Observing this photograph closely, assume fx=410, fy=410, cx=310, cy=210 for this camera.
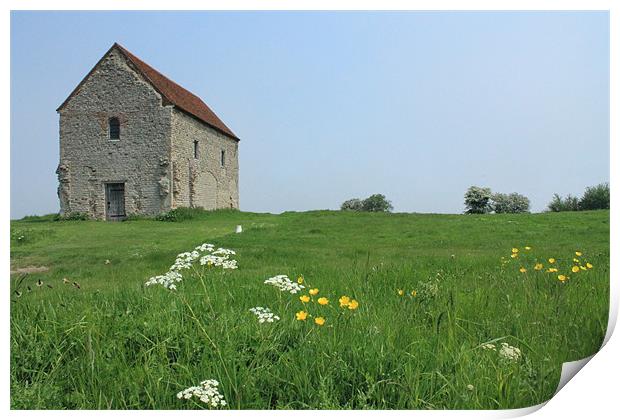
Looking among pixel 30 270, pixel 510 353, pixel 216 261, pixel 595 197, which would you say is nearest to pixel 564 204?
pixel 595 197

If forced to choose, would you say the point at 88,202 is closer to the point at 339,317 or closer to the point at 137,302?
the point at 137,302

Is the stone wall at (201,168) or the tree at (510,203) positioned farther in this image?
the stone wall at (201,168)

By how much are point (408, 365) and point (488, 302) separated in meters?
0.69

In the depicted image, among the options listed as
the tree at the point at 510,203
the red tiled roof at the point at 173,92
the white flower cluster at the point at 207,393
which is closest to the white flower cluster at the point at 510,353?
the tree at the point at 510,203

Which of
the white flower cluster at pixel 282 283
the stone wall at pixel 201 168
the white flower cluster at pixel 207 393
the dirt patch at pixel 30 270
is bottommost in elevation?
the white flower cluster at pixel 207 393

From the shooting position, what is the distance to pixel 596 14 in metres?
1.90

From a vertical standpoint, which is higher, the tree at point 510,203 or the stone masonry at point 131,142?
the stone masonry at point 131,142

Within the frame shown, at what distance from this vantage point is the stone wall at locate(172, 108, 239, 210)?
2.34 meters

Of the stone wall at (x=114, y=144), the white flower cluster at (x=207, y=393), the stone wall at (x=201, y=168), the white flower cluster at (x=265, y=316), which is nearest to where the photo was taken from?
the white flower cluster at (x=207, y=393)

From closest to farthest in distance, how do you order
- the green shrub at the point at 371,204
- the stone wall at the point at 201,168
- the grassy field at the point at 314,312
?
the grassy field at the point at 314,312, the green shrub at the point at 371,204, the stone wall at the point at 201,168

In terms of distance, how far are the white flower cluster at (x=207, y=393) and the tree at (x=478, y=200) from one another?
4.70ft

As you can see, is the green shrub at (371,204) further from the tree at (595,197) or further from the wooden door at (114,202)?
the wooden door at (114,202)

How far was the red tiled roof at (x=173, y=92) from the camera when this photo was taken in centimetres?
197
